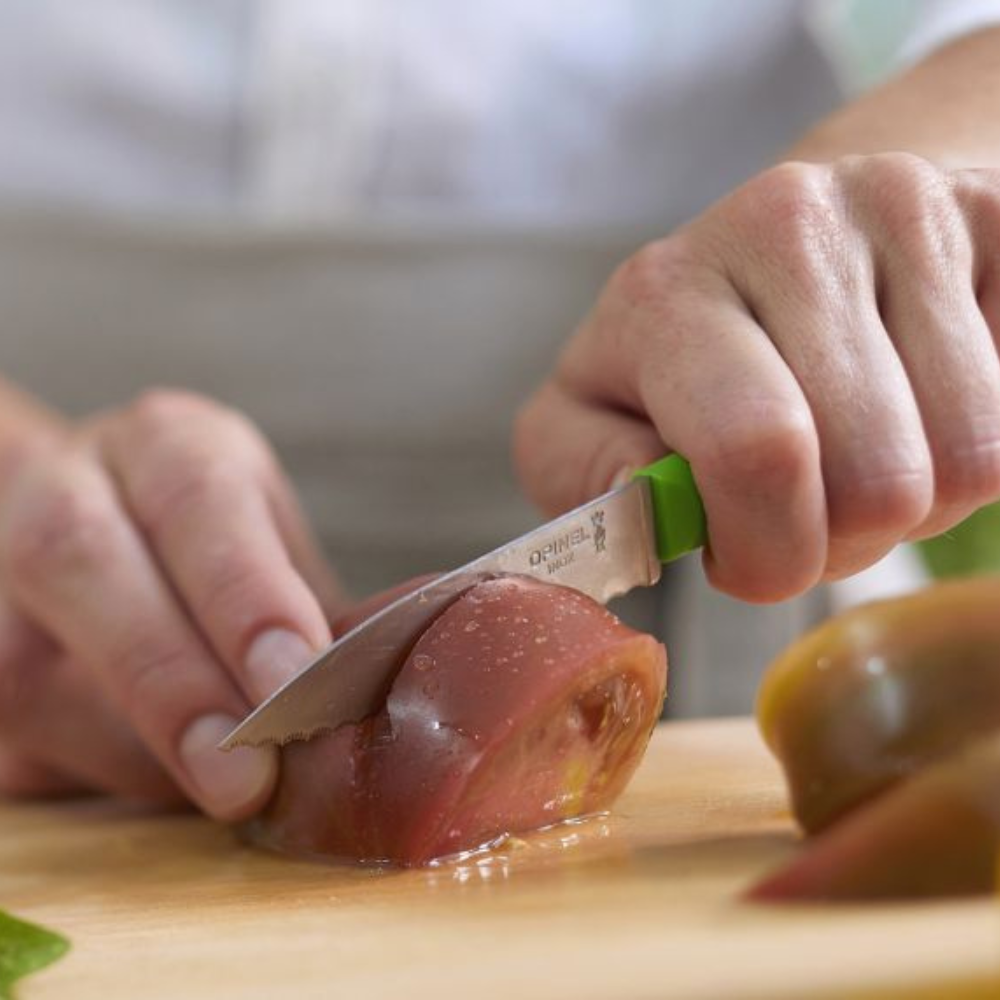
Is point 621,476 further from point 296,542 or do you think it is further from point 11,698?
point 11,698

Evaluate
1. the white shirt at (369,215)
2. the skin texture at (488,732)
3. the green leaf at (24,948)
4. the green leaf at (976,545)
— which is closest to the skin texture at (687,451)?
the skin texture at (488,732)

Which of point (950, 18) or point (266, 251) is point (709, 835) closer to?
point (950, 18)

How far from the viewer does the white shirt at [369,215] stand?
2916mm

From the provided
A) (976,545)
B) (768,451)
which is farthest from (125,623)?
(976,545)

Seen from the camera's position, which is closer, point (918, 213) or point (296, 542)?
point (918, 213)

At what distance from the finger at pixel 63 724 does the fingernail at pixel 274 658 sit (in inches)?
15.5

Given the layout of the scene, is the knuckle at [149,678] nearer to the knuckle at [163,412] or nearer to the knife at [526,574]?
the knife at [526,574]

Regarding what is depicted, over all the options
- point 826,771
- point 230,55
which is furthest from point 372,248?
point 826,771

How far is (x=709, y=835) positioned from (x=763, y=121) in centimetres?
201

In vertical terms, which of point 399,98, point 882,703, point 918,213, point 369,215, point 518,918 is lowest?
point 518,918

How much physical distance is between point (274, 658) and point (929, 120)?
35.4 inches

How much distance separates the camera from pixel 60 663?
214 centimetres

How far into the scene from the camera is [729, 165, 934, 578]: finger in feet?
4.52

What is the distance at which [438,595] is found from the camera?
154cm
